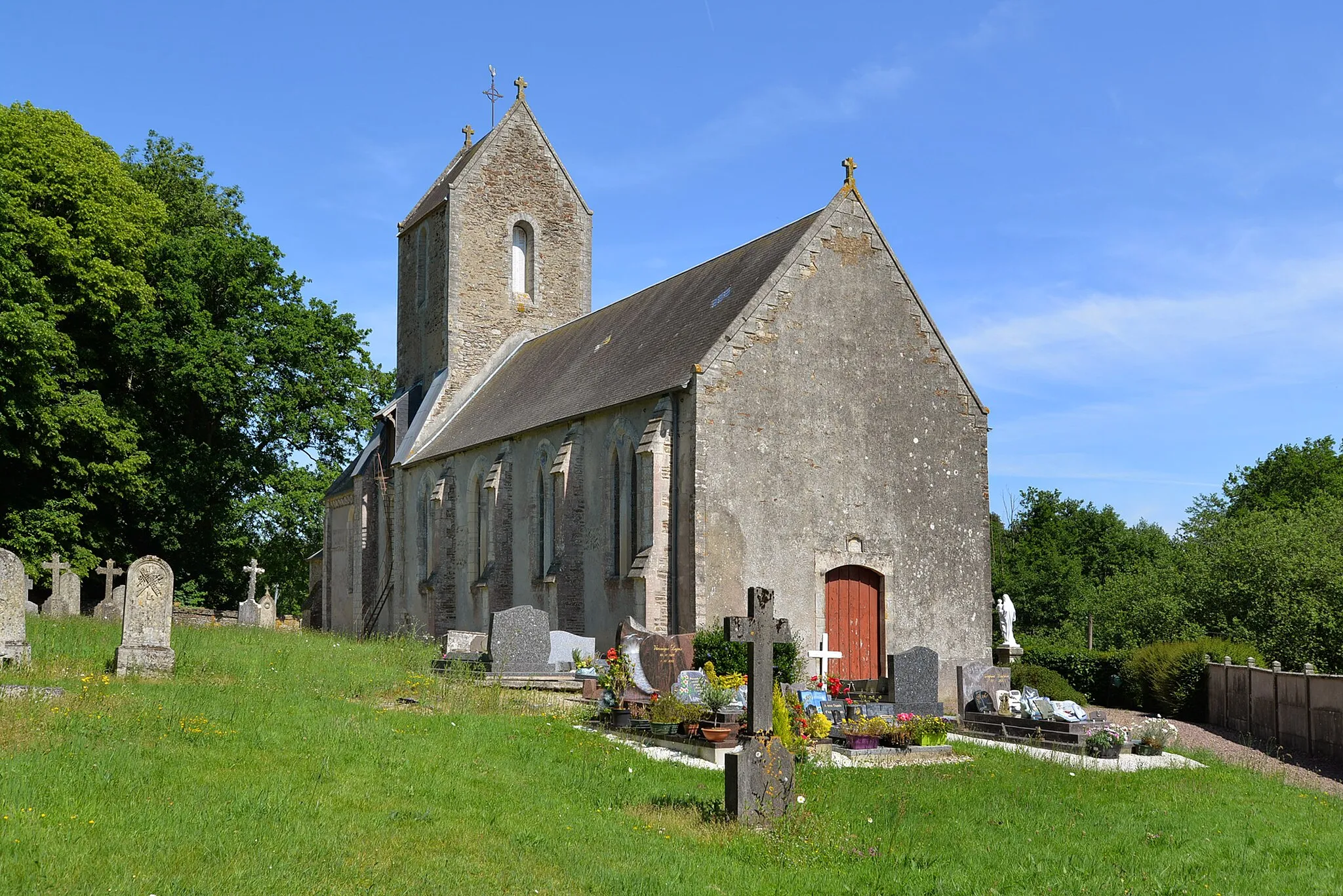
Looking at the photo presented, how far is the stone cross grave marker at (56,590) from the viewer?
25.9 metres

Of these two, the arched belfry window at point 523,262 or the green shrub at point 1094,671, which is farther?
the arched belfry window at point 523,262

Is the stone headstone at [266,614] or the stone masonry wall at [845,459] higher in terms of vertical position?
the stone masonry wall at [845,459]

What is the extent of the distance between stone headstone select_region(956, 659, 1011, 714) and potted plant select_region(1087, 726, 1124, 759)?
3175 millimetres

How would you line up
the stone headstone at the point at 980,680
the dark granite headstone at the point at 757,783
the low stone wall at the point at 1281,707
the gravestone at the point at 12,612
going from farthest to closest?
the stone headstone at the point at 980,680, the low stone wall at the point at 1281,707, the gravestone at the point at 12,612, the dark granite headstone at the point at 757,783

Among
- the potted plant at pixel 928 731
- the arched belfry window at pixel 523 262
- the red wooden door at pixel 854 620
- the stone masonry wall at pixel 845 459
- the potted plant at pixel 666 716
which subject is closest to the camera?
the potted plant at pixel 666 716

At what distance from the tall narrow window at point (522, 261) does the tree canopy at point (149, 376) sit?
5823 millimetres

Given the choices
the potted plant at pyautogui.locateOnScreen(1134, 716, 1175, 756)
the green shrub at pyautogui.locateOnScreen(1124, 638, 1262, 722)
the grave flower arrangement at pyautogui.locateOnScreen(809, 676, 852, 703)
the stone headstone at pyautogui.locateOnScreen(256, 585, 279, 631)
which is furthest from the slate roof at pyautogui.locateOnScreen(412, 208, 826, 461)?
the green shrub at pyautogui.locateOnScreen(1124, 638, 1262, 722)

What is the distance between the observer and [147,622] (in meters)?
15.1

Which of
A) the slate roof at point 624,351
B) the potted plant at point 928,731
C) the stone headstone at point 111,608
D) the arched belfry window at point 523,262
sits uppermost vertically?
the arched belfry window at point 523,262

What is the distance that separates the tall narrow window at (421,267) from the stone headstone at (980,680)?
2215 centimetres

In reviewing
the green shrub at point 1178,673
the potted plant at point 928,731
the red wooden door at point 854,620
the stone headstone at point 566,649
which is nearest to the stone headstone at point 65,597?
the stone headstone at point 566,649

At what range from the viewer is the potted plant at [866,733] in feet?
47.3

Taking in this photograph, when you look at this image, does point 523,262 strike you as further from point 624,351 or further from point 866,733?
point 866,733

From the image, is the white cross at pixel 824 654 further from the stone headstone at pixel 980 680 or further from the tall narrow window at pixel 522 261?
the tall narrow window at pixel 522 261
